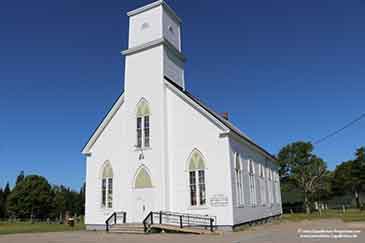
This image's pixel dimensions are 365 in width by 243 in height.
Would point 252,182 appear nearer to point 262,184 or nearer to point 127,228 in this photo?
point 262,184

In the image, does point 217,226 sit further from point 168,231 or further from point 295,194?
point 295,194

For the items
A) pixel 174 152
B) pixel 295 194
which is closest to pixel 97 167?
pixel 174 152

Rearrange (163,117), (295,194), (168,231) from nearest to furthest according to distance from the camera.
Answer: (168,231), (163,117), (295,194)

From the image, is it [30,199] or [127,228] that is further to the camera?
[30,199]

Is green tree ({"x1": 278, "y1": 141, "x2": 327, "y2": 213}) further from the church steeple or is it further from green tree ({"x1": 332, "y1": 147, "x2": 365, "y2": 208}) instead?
the church steeple

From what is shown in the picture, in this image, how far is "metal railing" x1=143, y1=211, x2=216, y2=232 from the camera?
71.6 ft

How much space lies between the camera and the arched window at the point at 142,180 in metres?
24.4

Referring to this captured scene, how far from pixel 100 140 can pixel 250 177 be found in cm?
1263

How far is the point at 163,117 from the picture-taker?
24938mm

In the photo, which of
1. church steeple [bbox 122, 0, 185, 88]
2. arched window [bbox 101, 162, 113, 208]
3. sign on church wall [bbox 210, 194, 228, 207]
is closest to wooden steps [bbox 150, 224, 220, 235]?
sign on church wall [bbox 210, 194, 228, 207]

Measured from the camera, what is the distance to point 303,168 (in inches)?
2411

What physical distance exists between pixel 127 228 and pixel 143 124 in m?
7.59

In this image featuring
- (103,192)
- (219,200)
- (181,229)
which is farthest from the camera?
(103,192)

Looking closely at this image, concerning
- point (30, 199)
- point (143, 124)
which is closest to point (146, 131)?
point (143, 124)
